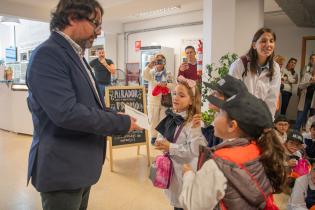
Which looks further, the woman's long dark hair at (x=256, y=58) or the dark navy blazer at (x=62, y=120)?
the woman's long dark hair at (x=256, y=58)

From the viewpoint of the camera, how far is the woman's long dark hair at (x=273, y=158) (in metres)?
1.05

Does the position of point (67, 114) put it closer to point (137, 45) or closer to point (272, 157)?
point (272, 157)

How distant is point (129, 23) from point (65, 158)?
27.6 feet

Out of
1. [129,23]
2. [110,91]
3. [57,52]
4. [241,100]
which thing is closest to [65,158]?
[57,52]

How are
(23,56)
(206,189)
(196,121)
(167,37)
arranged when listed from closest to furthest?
(206,189), (196,121), (167,37), (23,56)

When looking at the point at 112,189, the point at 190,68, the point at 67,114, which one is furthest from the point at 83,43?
the point at 190,68

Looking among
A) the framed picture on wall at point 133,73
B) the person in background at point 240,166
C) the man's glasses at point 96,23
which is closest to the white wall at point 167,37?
the framed picture on wall at point 133,73

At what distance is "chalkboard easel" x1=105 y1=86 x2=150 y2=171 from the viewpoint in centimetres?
369

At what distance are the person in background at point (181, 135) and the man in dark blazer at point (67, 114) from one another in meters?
0.64

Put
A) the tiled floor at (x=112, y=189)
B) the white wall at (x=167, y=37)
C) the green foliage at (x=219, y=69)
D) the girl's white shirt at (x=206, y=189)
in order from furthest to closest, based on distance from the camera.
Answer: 1. the white wall at (x=167, y=37)
2. the green foliage at (x=219, y=69)
3. the tiled floor at (x=112, y=189)
4. the girl's white shirt at (x=206, y=189)

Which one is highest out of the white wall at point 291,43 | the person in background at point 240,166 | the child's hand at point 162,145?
the white wall at point 291,43

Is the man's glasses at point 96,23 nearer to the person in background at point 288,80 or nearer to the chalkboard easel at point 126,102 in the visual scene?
the chalkboard easel at point 126,102

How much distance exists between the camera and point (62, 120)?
1.03 metres

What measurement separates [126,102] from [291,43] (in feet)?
18.0
